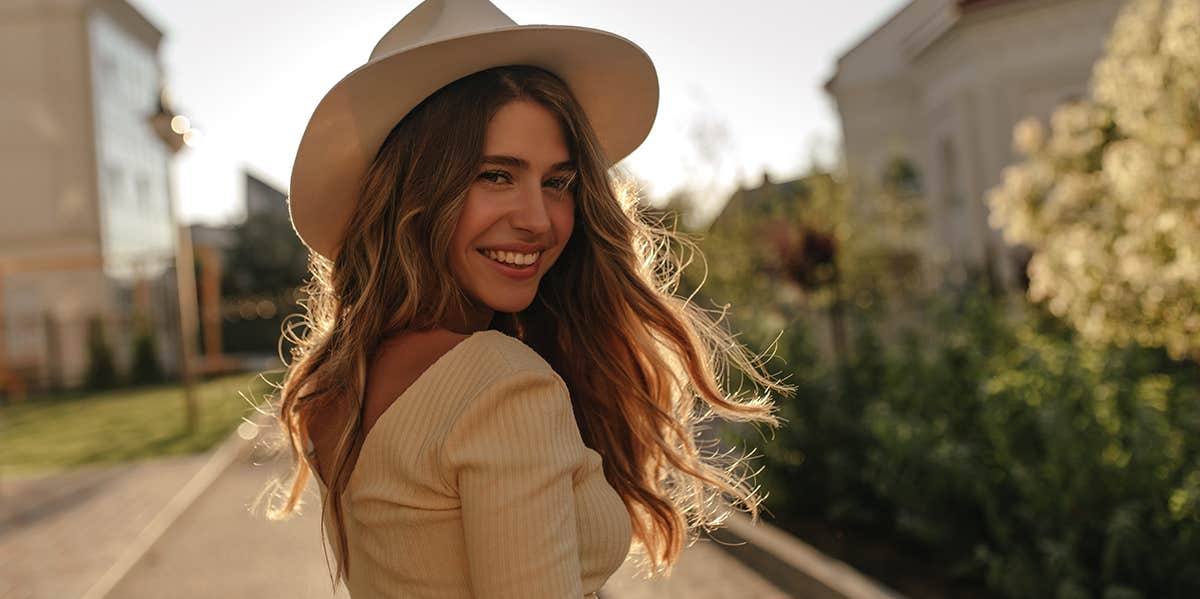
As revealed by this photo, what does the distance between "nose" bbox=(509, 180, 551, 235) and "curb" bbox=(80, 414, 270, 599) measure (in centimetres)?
330

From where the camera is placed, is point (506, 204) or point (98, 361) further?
point (98, 361)

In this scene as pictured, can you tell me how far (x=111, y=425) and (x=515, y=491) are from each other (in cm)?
1867

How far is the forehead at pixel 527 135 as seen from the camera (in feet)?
6.31

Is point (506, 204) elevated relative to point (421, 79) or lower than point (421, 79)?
lower

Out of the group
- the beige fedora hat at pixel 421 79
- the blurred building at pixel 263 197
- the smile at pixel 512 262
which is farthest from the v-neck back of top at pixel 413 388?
the blurred building at pixel 263 197

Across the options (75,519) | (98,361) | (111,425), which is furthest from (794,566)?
(98,361)

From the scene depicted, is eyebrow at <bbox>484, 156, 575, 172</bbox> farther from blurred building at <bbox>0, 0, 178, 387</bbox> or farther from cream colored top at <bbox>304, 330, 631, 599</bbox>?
blurred building at <bbox>0, 0, 178, 387</bbox>

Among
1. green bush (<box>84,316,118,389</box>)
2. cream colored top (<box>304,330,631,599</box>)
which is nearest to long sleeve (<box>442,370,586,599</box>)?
cream colored top (<box>304,330,631,599</box>)

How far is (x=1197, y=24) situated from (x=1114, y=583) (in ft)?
10.2

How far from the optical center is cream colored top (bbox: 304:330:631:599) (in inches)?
59.6

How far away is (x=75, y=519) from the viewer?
9.51 metres

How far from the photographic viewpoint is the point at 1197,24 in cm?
597

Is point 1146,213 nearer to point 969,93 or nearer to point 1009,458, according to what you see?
point 1009,458

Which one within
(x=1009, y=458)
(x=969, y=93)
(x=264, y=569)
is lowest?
(x=264, y=569)
